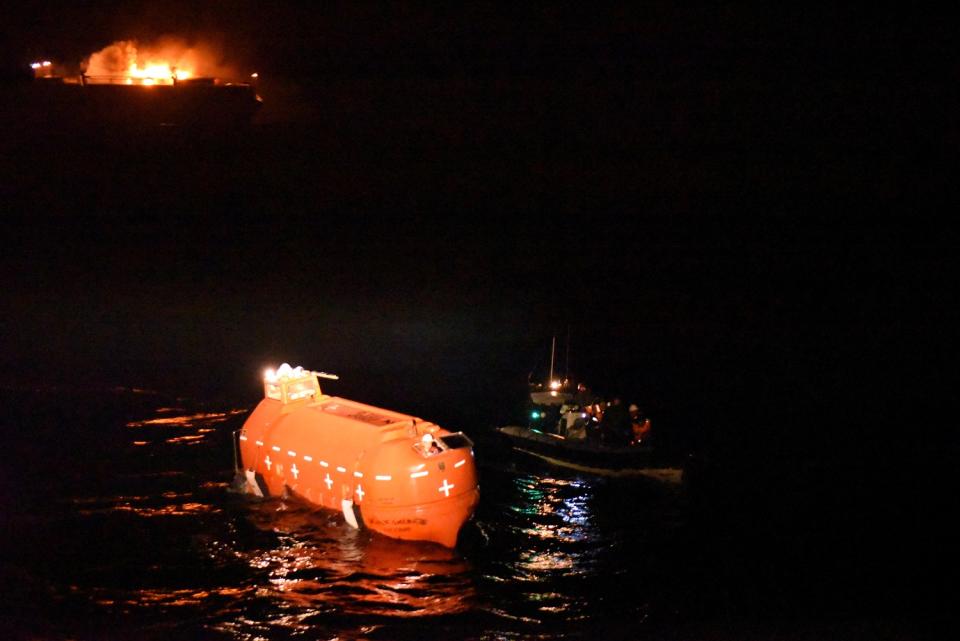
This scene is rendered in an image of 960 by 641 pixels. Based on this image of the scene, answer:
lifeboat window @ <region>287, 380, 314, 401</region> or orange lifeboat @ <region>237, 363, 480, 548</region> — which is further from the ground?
lifeboat window @ <region>287, 380, 314, 401</region>

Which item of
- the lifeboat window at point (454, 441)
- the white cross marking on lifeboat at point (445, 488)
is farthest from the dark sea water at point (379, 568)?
the lifeboat window at point (454, 441)

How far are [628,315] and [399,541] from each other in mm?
38861

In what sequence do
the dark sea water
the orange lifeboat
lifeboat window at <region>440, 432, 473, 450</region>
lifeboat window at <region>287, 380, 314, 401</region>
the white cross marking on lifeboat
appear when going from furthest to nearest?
lifeboat window at <region>287, 380, 314, 401</region> → lifeboat window at <region>440, 432, 473, 450</region> → the white cross marking on lifeboat → the orange lifeboat → the dark sea water

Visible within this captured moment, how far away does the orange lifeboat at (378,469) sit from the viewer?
16.2 m

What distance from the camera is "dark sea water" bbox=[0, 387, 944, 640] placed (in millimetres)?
14266

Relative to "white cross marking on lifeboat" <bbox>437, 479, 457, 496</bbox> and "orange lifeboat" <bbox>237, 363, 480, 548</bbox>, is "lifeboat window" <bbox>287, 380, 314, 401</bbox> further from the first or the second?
"white cross marking on lifeboat" <bbox>437, 479, 457, 496</bbox>

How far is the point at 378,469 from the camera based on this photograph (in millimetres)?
16188

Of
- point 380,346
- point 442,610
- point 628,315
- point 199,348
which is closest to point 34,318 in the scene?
point 199,348

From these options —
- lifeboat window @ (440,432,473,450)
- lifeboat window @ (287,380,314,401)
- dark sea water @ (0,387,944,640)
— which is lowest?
dark sea water @ (0,387,944,640)

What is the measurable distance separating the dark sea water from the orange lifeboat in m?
0.53

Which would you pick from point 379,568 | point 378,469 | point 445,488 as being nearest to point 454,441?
point 445,488

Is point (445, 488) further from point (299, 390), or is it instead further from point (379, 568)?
point (299, 390)

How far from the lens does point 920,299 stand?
61.2 meters

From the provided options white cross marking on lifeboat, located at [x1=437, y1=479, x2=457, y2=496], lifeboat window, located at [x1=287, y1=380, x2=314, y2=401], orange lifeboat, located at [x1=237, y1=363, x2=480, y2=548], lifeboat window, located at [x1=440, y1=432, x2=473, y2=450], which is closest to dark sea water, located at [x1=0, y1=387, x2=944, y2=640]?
orange lifeboat, located at [x1=237, y1=363, x2=480, y2=548]
